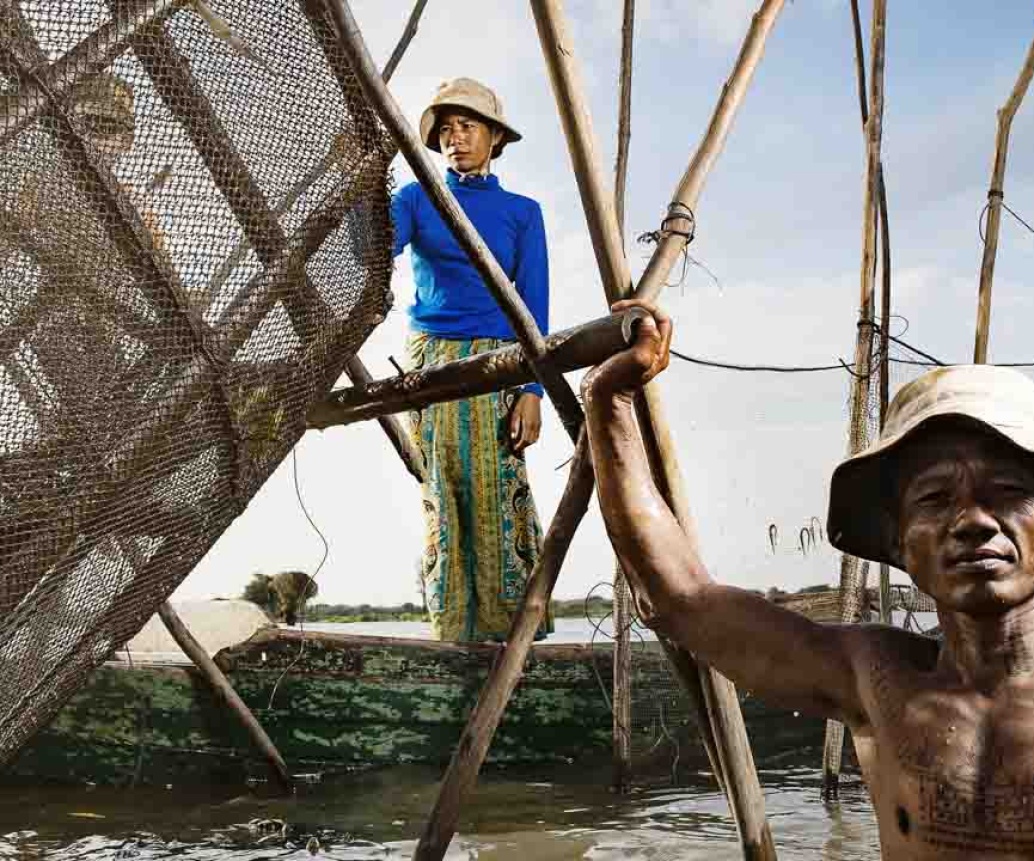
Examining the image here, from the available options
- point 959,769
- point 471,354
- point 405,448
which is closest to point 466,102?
point 471,354

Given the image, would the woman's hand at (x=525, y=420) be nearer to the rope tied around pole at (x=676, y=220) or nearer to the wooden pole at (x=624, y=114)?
the wooden pole at (x=624, y=114)

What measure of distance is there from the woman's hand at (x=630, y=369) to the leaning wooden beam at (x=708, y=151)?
0.58 metres

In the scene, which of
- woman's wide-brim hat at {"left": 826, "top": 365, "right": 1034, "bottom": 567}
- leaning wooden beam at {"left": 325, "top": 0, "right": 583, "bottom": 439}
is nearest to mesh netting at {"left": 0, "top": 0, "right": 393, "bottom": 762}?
leaning wooden beam at {"left": 325, "top": 0, "right": 583, "bottom": 439}

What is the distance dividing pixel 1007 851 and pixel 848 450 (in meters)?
3.55

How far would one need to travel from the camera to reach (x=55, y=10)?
2184 millimetres

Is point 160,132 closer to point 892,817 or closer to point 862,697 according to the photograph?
point 862,697

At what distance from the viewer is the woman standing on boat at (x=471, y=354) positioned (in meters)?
4.70

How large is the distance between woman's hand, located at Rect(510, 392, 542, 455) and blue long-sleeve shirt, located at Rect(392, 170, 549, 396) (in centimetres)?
5

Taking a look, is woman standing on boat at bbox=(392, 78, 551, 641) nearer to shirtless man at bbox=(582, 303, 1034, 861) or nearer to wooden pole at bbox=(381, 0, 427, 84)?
wooden pole at bbox=(381, 0, 427, 84)

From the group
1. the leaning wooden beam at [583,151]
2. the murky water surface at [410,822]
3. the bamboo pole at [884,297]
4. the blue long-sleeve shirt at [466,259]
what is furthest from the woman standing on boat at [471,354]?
the bamboo pole at [884,297]

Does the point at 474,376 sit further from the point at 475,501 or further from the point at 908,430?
the point at 475,501

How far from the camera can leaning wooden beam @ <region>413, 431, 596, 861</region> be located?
2.93 meters

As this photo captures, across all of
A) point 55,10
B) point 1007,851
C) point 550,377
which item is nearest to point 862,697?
point 1007,851

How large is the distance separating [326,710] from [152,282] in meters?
3.46
